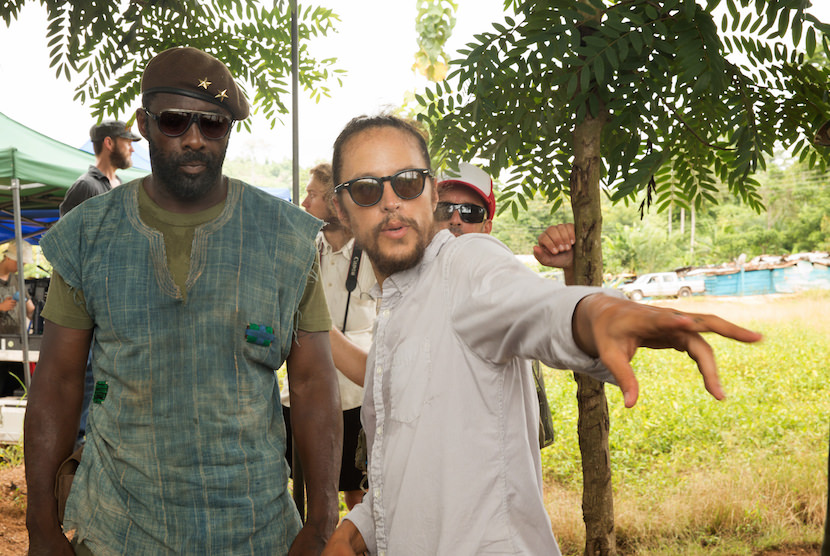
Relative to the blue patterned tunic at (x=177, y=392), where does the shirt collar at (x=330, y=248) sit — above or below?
above

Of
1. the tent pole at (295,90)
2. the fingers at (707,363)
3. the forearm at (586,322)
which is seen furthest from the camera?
the tent pole at (295,90)

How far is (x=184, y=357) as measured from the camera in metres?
1.80

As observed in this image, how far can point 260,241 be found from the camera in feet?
6.39

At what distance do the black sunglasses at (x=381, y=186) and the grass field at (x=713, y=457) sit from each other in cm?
98

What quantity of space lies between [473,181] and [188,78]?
1.21 metres

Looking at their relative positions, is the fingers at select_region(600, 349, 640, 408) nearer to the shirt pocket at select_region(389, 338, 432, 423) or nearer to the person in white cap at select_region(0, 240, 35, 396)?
the shirt pocket at select_region(389, 338, 432, 423)

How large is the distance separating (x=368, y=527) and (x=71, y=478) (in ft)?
2.72

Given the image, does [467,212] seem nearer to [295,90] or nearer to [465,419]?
[295,90]

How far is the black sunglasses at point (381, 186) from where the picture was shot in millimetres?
1614

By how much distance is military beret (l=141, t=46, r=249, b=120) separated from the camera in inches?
75.0

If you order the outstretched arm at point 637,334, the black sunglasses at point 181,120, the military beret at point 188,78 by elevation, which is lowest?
the outstretched arm at point 637,334

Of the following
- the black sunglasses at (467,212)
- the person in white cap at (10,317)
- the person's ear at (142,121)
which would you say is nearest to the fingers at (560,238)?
the black sunglasses at (467,212)

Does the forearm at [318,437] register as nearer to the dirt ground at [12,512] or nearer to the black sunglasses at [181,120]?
the black sunglasses at [181,120]

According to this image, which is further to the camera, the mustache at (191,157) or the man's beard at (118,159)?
the man's beard at (118,159)
